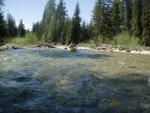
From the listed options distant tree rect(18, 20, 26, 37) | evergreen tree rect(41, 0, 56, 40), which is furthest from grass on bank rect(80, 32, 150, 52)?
distant tree rect(18, 20, 26, 37)

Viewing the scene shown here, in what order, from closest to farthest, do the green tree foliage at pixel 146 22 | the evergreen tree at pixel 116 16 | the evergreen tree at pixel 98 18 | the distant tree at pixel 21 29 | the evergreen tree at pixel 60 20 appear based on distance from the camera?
the green tree foliage at pixel 146 22
the evergreen tree at pixel 98 18
the evergreen tree at pixel 116 16
the evergreen tree at pixel 60 20
the distant tree at pixel 21 29

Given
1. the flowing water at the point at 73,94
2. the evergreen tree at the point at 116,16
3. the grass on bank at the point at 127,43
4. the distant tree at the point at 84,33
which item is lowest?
the flowing water at the point at 73,94

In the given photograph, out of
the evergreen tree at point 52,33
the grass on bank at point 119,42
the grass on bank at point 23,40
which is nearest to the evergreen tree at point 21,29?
the evergreen tree at point 52,33

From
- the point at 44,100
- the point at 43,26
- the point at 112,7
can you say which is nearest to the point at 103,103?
the point at 44,100

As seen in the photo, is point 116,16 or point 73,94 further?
point 116,16

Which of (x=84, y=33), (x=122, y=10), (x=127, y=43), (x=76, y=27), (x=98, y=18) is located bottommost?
(x=127, y=43)

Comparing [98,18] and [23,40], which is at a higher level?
[98,18]

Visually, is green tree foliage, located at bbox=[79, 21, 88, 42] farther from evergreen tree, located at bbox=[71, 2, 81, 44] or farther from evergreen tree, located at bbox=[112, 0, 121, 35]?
evergreen tree, located at bbox=[112, 0, 121, 35]

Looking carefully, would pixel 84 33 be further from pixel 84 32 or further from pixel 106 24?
pixel 106 24

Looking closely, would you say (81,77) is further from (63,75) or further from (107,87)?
(107,87)

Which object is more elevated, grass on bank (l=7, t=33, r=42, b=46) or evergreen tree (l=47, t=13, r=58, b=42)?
evergreen tree (l=47, t=13, r=58, b=42)

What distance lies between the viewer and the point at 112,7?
2274 inches

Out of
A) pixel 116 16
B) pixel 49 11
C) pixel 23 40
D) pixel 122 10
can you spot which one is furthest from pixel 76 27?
pixel 49 11

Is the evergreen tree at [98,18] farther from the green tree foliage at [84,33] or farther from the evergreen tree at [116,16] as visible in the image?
the green tree foliage at [84,33]
